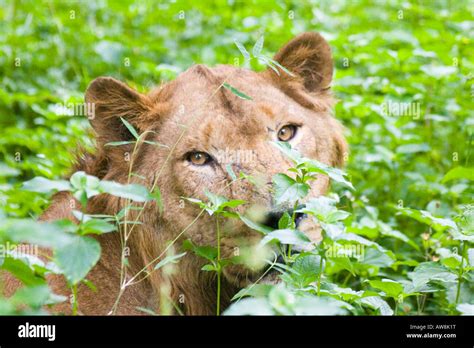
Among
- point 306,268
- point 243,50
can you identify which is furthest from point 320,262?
point 243,50

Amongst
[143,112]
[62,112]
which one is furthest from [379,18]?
[143,112]

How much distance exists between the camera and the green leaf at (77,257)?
9.80 feet

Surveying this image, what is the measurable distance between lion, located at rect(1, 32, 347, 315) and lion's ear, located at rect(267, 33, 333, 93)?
5.2 inches

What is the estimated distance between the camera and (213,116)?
4.67 meters

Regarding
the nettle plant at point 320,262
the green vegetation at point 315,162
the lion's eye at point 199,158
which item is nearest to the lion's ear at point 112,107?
the green vegetation at point 315,162

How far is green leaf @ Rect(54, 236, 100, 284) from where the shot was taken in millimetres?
2988

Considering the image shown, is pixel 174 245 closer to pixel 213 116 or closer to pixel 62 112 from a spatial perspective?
pixel 213 116

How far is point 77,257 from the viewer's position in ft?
9.96

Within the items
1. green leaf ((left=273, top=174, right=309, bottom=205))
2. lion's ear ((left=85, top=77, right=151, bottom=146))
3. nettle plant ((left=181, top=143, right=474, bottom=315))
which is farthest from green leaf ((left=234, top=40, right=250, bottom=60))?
lion's ear ((left=85, top=77, right=151, bottom=146))

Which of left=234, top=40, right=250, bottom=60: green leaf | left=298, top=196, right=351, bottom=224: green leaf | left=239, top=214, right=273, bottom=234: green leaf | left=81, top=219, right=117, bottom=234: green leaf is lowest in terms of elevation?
left=239, top=214, right=273, bottom=234: green leaf

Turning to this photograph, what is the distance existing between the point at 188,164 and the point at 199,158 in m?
0.08

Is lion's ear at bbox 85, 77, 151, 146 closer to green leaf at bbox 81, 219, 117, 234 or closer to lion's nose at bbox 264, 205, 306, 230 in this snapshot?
lion's nose at bbox 264, 205, 306, 230

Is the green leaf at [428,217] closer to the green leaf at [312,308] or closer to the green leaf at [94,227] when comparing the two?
the green leaf at [312,308]

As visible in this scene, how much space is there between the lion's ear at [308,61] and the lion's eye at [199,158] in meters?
0.88
